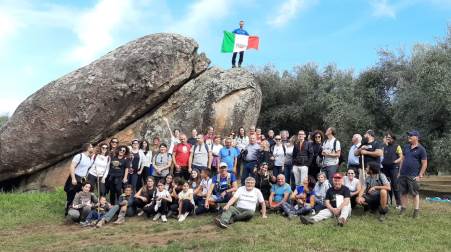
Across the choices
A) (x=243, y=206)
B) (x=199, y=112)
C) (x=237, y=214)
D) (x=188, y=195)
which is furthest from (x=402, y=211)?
(x=199, y=112)

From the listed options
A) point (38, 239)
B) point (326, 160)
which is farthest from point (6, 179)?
point (326, 160)

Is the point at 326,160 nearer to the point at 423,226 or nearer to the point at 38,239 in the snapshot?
the point at 423,226

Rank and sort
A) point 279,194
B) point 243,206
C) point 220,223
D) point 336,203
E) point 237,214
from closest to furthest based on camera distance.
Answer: point 220,223, point 336,203, point 237,214, point 243,206, point 279,194

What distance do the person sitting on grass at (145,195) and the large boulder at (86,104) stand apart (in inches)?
224

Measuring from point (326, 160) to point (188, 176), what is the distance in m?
4.36

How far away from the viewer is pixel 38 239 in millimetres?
11016

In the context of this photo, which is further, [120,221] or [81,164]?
[81,164]

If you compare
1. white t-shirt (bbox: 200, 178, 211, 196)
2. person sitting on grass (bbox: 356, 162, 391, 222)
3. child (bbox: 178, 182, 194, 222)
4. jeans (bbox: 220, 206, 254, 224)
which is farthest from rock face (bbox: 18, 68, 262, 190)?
person sitting on grass (bbox: 356, 162, 391, 222)

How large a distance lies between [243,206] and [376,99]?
1318cm

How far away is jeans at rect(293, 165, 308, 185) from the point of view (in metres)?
12.5

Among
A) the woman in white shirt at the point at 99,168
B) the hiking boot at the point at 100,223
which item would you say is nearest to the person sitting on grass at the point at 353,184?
the hiking boot at the point at 100,223

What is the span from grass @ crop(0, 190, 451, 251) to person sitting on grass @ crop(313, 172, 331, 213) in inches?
29.0

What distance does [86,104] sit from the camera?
17391 mm

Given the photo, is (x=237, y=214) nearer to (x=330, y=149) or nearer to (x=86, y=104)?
(x=330, y=149)
